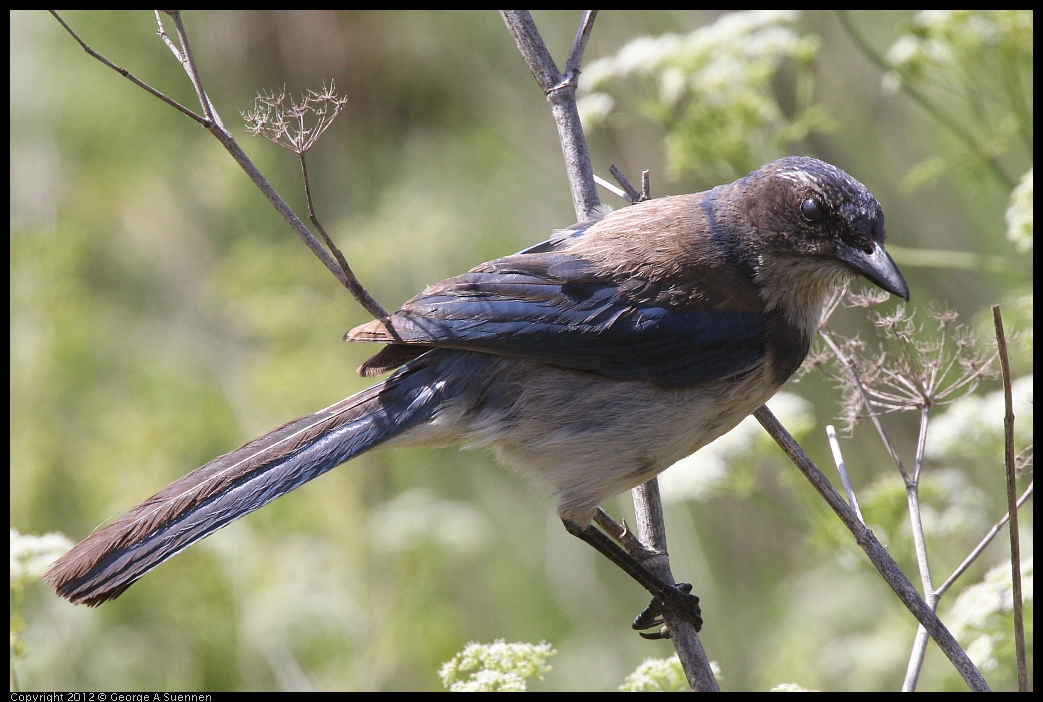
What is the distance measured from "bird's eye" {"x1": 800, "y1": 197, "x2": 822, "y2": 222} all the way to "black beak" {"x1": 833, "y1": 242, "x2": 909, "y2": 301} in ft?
0.39

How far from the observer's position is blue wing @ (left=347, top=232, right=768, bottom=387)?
2945 millimetres

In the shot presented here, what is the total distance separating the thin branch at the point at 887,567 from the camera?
86.9 inches

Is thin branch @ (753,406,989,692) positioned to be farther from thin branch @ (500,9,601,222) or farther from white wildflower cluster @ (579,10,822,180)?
white wildflower cluster @ (579,10,822,180)

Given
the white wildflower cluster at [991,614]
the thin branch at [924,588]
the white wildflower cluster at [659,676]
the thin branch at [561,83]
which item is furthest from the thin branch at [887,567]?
the thin branch at [561,83]

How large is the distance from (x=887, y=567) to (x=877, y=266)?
35.5 inches

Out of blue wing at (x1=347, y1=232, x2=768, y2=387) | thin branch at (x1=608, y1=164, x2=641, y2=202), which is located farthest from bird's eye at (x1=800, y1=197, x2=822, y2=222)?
thin branch at (x1=608, y1=164, x2=641, y2=202)

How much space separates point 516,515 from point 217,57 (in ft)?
13.9

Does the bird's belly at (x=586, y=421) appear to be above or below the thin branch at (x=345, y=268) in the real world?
below

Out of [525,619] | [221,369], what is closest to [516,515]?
[525,619]

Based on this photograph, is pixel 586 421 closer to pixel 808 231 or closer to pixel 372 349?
pixel 808 231

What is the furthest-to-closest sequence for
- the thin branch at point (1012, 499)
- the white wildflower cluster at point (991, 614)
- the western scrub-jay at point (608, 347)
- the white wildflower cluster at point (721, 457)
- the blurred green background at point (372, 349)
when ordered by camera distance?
the blurred green background at point (372, 349), the white wildflower cluster at point (721, 457), the western scrub-jay at point (608, 347), the white wildflower cluster at point (991, 614), the thin branch at point (1012, 499)

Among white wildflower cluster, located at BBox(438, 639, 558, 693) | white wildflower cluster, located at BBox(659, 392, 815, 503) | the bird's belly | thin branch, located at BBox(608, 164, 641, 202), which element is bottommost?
white wildflower cluster, located at BBox(438, 639, 558, 693)

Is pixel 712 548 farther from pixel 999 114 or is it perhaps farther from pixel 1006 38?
pixel 1006 38

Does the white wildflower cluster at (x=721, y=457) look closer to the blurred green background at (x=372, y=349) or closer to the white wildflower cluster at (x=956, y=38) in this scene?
the blurred green background at (x=372, y=349)
